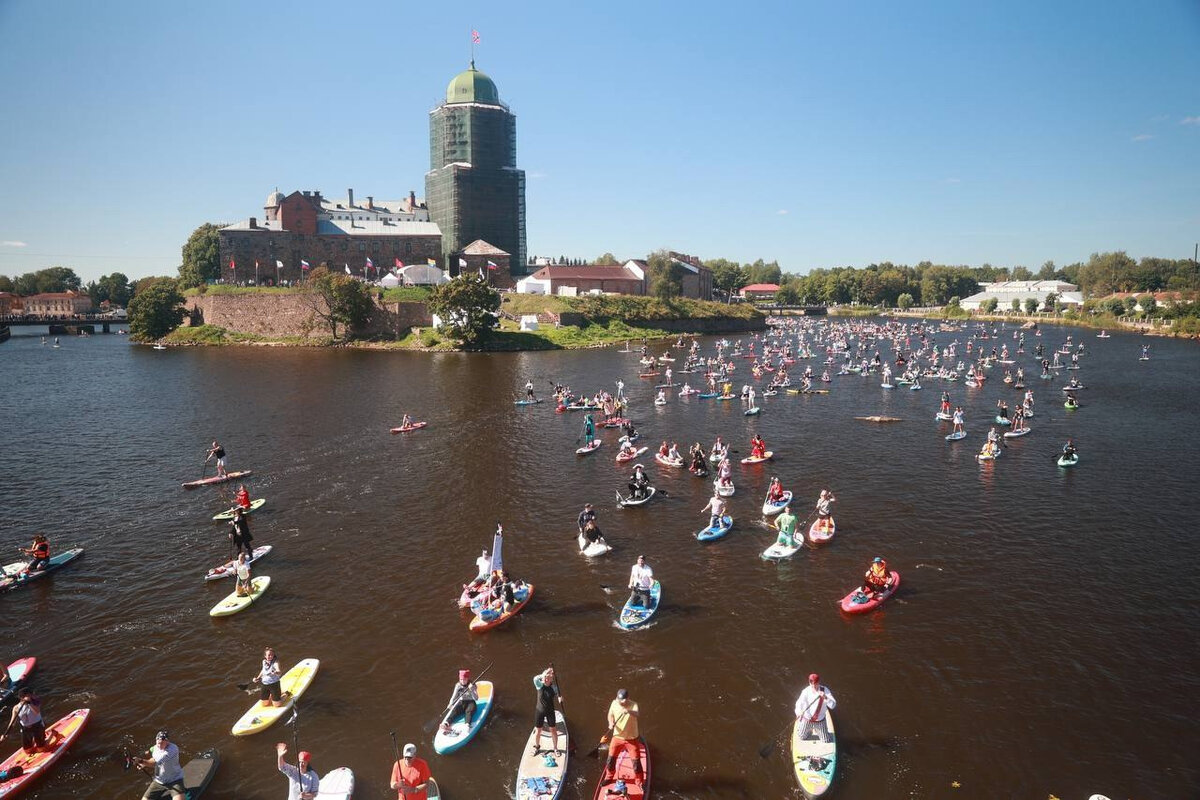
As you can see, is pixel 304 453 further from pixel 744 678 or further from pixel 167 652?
pixel 744 678

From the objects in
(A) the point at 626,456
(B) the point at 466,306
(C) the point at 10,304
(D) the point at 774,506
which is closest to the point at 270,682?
(D) the point at 774,506

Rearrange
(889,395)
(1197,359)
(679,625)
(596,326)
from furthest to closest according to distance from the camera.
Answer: (596,326), (1197,359), (889,395), (679,625)

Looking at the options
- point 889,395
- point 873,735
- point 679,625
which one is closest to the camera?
point 873,735

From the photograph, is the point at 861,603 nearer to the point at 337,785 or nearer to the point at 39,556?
the point at 337,785

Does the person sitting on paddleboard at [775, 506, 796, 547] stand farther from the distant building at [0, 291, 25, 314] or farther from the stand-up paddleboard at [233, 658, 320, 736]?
the distant building at [0, 291, 25, 314]

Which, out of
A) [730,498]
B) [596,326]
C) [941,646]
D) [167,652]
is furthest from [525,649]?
[596,326]

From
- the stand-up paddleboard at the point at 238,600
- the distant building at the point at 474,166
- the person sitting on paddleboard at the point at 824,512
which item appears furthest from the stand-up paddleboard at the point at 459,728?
the distant building at the point at 474,166

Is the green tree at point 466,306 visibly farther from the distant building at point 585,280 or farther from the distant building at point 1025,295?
the distant building at point 1025,295
